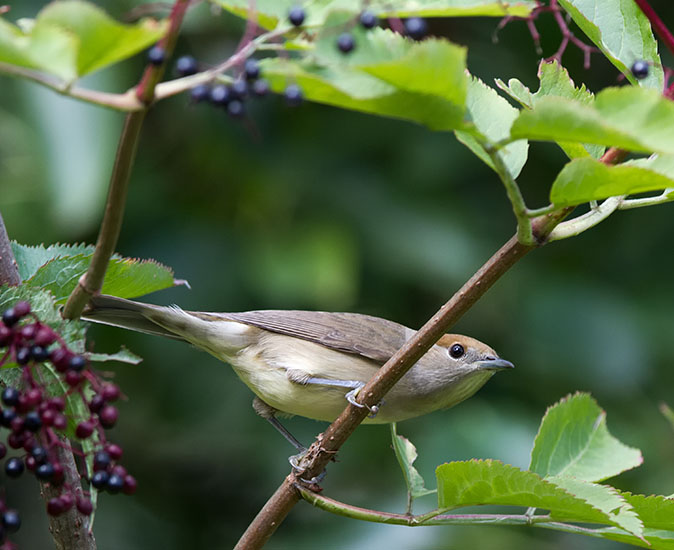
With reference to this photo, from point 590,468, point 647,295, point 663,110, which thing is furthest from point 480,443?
point 663,110

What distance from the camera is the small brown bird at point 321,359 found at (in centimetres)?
422

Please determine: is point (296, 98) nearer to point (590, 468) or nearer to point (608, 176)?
point (608, 176)

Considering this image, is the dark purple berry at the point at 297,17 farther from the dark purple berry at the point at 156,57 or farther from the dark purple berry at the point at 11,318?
the dark purple berry at the point at 11,318

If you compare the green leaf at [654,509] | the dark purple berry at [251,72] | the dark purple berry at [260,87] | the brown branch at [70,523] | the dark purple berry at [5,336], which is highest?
the dark purple berry at [251,72]

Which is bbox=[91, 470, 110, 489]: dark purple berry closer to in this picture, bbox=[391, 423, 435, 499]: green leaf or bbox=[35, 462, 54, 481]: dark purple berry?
bbox=[35, 462, 54, 481]: dark purple berry

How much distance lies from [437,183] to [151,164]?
2.15m

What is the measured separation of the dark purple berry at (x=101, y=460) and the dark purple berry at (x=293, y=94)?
36.1 inches

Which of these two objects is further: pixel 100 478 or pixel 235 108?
pixel 100 478

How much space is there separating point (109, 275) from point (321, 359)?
2.14 metres

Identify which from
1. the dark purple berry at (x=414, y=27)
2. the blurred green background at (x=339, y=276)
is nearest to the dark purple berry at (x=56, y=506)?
the dark purple berry at (x=414, y=27)

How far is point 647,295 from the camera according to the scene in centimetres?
646

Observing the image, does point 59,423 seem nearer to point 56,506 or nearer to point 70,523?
point 56,506

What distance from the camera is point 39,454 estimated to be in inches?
75.0

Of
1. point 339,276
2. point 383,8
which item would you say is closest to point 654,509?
point 383,8
